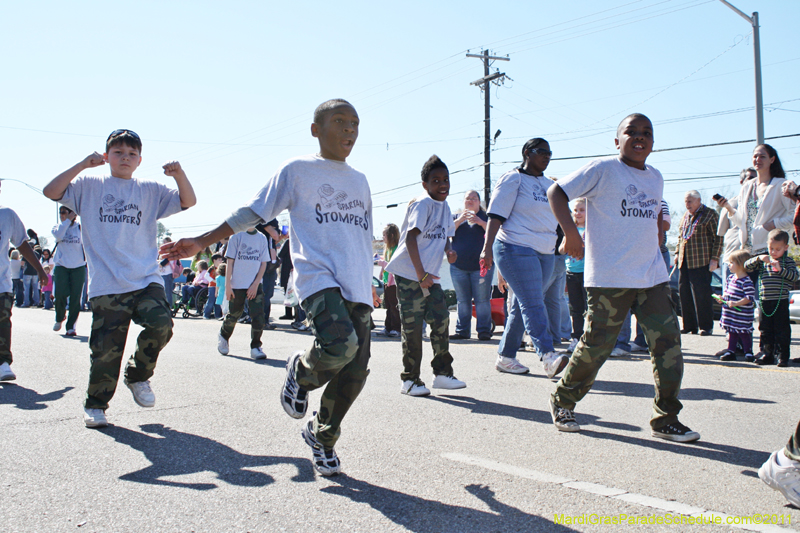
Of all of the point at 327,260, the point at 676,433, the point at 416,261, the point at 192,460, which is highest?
the point at 416,261

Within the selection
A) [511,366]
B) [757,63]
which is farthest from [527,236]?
[757,63]

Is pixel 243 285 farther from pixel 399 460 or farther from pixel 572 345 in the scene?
pixel 399 460

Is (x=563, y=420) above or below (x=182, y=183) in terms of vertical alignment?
below

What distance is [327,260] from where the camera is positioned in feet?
11.3

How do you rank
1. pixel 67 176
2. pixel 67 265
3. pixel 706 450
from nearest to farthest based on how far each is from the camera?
pixel 706 450 < pixel 67 176 < pixel 67 265

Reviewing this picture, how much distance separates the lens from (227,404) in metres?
5.30

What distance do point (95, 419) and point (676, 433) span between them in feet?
12.1

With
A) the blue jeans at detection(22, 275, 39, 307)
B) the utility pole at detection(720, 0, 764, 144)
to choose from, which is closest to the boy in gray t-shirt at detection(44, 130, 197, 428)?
the utility pole at detection(720, 0, 764, 144)

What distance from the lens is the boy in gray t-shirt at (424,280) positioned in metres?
5.64

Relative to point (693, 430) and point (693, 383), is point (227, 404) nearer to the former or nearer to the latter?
point (693, 430)

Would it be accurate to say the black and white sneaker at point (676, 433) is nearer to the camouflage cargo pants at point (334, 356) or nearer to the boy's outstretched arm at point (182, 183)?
the camouflage cargo pants at point (334, 356)

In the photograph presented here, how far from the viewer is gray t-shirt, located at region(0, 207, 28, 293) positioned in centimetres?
643

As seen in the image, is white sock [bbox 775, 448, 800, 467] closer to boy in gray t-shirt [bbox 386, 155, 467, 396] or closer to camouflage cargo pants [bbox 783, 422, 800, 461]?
camouflage cargo pants [bbox 783, 422, 800, 461]

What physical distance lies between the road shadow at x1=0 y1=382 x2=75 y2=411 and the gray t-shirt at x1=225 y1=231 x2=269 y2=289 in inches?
108
